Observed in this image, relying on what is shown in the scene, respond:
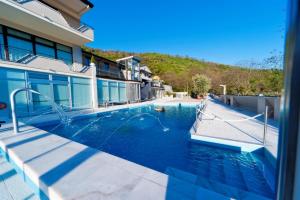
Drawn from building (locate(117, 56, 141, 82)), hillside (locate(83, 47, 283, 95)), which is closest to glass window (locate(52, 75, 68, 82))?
building (locate(117, 56, 141, 82))

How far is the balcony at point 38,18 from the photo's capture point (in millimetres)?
8656

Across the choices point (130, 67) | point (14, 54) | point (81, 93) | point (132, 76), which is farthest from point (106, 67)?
point (14, 54)

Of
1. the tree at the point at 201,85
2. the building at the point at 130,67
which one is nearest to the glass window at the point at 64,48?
the building at the point at 130,67

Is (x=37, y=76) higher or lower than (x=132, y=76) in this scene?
lower

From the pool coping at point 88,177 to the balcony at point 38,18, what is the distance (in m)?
9.53

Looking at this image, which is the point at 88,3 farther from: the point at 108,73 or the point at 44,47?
the point at 108,73

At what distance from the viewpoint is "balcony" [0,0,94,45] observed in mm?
8656

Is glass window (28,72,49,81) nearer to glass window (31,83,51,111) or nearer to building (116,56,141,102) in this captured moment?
glass window (31,83,51,111)

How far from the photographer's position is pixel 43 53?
38.6 feet

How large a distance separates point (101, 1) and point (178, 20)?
16.6 meters

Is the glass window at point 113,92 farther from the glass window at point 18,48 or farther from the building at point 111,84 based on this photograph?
the glass window at point 18,48

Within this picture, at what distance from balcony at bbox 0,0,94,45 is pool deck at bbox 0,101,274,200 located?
9.47 metres

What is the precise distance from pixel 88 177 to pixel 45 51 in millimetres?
13127

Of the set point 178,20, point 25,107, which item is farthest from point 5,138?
point 178,20
